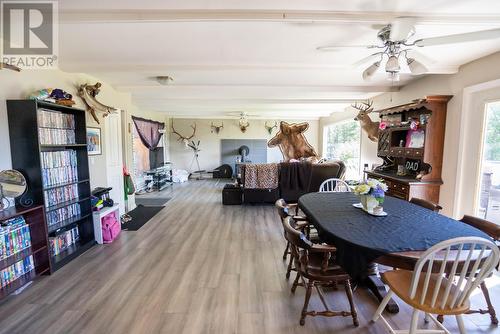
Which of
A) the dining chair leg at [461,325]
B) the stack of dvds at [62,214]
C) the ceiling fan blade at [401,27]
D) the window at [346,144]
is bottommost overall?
the dining chair leg at [461,325]

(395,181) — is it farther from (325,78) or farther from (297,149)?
(297,149)

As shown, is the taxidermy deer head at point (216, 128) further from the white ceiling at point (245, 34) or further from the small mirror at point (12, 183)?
the small mirror at point (12, 183)

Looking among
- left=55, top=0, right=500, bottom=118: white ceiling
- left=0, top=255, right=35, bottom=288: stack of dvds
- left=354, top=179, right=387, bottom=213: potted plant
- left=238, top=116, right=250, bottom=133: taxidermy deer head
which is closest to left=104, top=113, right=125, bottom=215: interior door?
left=55, top=0, right=500, bottom=118: white ceiling

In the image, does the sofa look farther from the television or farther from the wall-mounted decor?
the television

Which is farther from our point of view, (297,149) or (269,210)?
(297,149)

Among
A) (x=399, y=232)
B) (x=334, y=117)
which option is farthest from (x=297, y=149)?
(x=399, y=232)

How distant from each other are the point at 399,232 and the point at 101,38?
3.15m

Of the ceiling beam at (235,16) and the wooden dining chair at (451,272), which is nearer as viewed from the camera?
the wooden dining chair at (451,272)

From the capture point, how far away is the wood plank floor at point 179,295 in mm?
1891

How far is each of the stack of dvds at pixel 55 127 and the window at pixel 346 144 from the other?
5941 millimetres

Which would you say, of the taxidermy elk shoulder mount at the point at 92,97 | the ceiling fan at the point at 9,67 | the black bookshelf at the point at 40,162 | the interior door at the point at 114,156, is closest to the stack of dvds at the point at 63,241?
the black bookshelf at the point at 40,162

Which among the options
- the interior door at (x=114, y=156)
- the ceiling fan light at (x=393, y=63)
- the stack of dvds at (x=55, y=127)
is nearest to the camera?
the ceiling fan light at (x=393, y=63)

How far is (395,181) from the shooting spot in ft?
11.9

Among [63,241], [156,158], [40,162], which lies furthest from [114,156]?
[156,158]
